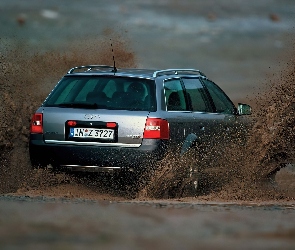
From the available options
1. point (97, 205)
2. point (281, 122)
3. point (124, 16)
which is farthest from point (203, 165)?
point (124, 16)

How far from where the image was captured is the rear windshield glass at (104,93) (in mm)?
11211

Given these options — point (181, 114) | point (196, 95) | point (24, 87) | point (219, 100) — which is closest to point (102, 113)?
point (181, 114)

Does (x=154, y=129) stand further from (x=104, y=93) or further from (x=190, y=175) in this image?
(x=190, y=175)

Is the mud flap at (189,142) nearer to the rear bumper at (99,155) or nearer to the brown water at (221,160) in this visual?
the brown water at (221,160)

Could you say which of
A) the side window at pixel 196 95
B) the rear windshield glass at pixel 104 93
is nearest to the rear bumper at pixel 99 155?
the rear windshield glass at pixel 104 93

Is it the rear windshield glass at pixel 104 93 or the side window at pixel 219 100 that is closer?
the rear windshield glass at pixel 104 93

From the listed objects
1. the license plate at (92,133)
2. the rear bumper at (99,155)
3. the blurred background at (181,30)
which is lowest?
the rear bumper at (99,155)

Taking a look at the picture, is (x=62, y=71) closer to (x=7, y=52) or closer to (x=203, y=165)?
(x=7, y=52)

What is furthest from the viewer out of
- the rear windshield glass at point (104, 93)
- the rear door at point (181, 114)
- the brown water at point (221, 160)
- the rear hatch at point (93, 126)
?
the brown water at point (221, 160)

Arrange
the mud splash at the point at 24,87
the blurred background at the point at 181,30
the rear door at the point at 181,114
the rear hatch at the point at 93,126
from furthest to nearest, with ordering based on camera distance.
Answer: the blurred background at the point at 181,30
the mud splash at the point at 24,87
the rear door at the point at 181,114
the rear hatch at the point at 93,126

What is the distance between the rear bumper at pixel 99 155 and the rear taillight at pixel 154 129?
0.05 meters

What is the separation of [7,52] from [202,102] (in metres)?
7.59

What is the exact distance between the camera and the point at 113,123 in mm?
10977

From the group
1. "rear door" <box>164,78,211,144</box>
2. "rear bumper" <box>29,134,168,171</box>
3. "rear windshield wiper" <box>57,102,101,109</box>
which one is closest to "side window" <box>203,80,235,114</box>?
"rear door" <box>164,78,211,144</box>
